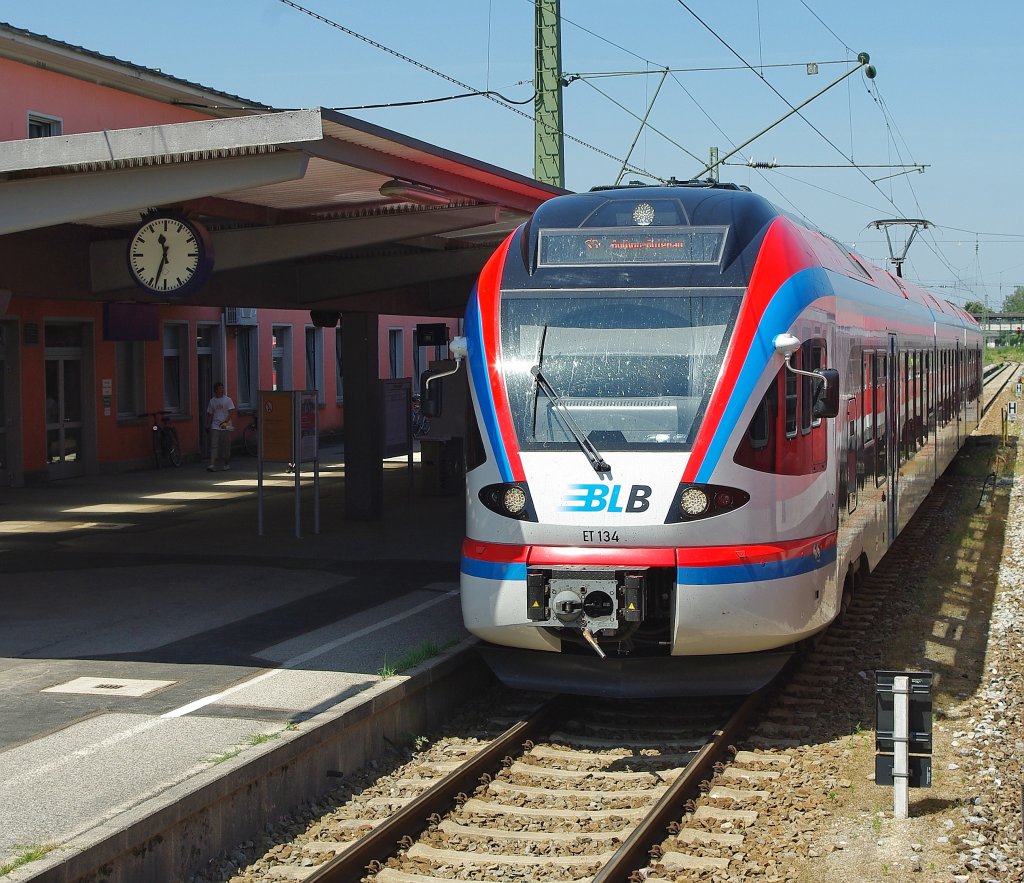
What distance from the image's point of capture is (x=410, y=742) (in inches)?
349

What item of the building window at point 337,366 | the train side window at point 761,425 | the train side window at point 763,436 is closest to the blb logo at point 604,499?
the train side window at point 763,436

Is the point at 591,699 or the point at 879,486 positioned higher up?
the point at 879,486

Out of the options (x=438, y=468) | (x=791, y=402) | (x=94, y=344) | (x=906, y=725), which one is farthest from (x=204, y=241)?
(x=94, y=344)

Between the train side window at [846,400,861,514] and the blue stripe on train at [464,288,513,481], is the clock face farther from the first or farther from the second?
the train side window at [846,400,861,514]

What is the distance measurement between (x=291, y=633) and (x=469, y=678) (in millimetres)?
1554

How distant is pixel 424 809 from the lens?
7.30 metres

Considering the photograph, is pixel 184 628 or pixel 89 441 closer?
pixel 184 628

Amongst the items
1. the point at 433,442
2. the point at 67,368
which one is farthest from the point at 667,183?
the point at 67,368

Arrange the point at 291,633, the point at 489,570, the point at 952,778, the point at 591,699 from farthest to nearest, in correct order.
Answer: the point at 291,633 < the point at 591,699 < the point at 489,570 < the point at 952,778

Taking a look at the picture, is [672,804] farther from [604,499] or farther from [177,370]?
[177,370]

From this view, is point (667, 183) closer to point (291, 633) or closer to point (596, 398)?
point (596, 398)

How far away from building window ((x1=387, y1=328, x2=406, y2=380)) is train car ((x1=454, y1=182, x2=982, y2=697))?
1172 inches

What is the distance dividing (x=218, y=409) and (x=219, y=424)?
11.4 inches

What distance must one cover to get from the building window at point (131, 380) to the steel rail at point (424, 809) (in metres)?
19.3
